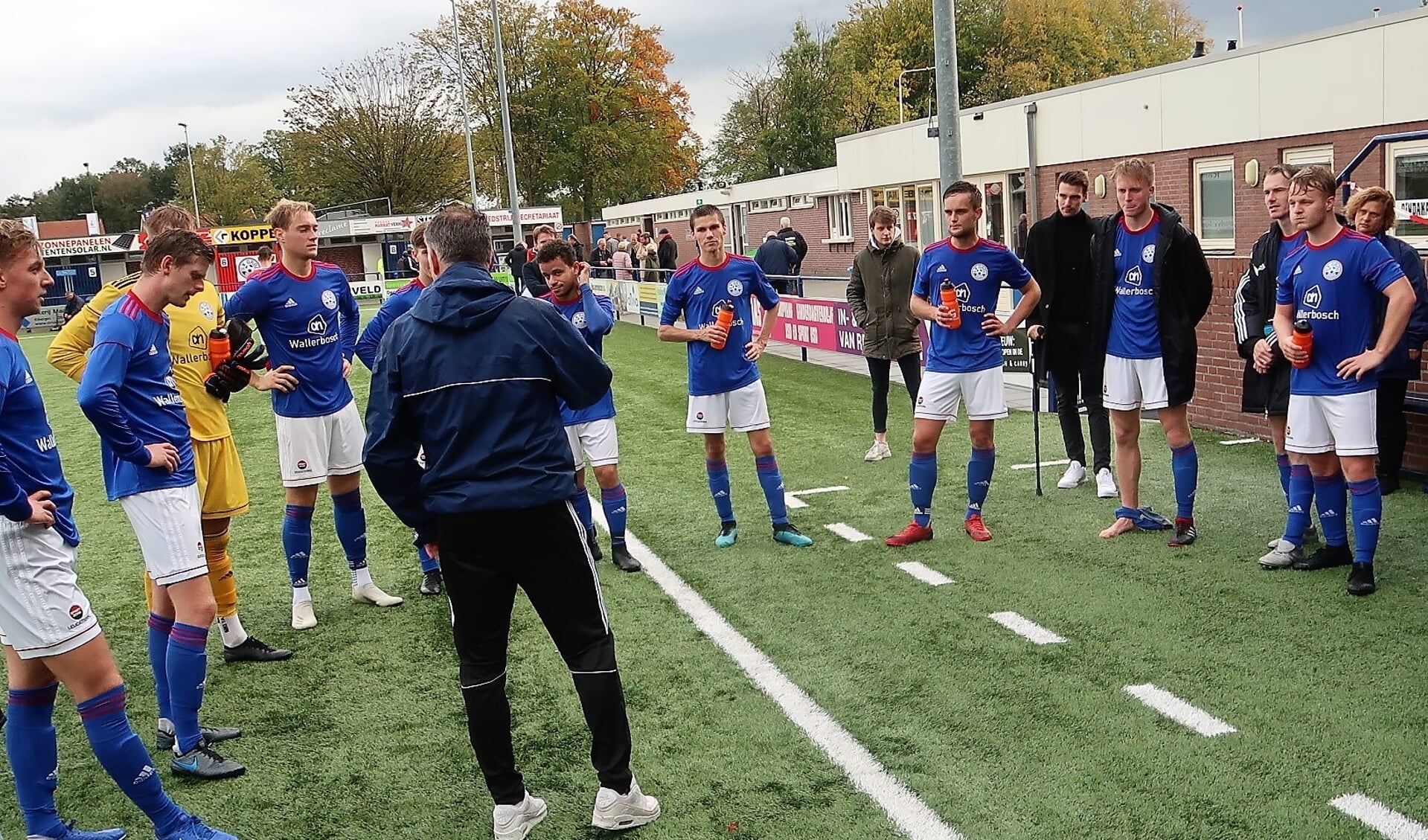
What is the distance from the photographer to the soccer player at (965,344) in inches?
256

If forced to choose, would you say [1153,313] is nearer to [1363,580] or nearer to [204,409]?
[1363,580]

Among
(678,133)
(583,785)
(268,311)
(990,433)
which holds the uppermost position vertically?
(678,133)

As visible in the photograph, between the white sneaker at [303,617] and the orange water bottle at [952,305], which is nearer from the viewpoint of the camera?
the white sneaker at [303,617]

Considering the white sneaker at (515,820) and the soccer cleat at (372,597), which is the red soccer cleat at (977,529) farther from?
the white sneaker at (515,820)

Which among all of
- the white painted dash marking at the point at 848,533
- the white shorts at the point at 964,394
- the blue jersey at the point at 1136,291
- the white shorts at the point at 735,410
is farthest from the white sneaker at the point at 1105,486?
the white shorts at the point at 735,410

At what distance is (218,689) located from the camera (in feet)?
16.9

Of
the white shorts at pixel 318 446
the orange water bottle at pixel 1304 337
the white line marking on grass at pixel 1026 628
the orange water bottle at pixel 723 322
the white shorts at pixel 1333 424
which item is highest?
the orange water bottle at pixel 723 322

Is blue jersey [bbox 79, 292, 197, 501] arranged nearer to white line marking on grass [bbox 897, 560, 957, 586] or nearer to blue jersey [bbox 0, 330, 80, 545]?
blue jersey [bbox 0, 330, 80, 545]

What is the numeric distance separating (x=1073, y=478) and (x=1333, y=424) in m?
2.58

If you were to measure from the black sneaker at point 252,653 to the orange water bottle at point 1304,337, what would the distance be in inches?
197

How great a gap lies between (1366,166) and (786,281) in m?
8.93

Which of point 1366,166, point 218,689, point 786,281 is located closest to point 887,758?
point 218,689

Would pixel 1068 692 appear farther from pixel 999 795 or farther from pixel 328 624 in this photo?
pixel 328 624

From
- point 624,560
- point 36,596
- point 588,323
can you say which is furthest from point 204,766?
point 588,323
